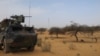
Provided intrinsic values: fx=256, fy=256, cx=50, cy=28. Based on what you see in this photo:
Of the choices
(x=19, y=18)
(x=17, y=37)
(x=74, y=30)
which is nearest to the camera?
(x=17, y=37)

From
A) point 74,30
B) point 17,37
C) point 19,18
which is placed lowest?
point 74,30

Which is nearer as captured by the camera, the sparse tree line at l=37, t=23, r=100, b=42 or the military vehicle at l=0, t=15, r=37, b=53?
the military vehicle at l=0, t=15, r=37, b=53

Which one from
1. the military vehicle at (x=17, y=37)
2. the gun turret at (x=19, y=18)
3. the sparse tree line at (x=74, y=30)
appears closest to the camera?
the military vehicle at (x=17, y=37)

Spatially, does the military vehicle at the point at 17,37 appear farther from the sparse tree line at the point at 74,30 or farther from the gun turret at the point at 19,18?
the sparse tree line at the point at 74,30

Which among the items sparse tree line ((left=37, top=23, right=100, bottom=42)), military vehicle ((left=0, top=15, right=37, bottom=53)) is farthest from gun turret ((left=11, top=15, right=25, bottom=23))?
sparse tree line ((left=37, top=23, right=100, bottom=42))

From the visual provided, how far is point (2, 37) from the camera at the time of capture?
1894 cm

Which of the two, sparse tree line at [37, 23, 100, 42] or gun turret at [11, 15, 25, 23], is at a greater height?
gun turret at [11, 15, 25, 23]

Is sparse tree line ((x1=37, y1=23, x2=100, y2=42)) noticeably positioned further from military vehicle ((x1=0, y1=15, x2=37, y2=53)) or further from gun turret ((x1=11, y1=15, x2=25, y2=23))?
military vehicle ((x1=0, y1=15, x2=37, y2=53))

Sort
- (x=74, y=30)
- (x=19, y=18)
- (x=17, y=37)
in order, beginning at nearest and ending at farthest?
1. (x=17, y=37)
2. (x=19, y=18)
3. (x=74, y=30)

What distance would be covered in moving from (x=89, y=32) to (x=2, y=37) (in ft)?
120

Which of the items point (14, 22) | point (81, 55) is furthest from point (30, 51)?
point (81, 55)

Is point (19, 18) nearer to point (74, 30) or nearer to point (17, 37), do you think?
point (17, 37)

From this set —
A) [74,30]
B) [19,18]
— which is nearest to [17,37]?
[19,18]

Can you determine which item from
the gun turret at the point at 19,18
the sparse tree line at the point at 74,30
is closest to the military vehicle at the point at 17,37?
the gun turret at the point at 19,18
